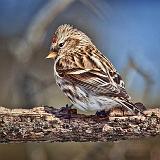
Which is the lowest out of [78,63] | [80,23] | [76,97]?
[76,97]

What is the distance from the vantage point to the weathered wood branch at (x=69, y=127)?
1.59 meters

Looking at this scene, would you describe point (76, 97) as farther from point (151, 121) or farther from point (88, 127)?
point (151, 121)

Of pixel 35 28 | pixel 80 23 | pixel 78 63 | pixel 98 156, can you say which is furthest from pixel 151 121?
pixel 80 23

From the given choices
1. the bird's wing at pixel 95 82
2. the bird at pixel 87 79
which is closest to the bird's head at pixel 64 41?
the bird at pixel 87 79

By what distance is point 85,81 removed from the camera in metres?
1.66

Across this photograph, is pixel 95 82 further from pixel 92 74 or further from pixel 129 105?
pixel 129 105

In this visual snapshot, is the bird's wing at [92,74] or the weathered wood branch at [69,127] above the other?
the bird's wing at [92,74]

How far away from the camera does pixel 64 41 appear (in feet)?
6.27

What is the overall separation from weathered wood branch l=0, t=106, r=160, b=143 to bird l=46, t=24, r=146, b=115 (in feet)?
0.14

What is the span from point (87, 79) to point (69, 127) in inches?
6.3

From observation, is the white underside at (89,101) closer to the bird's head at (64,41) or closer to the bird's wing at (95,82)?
the bird's wing at (95,82)

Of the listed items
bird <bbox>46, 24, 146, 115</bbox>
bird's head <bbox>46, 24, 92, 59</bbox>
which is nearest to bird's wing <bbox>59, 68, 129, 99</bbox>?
bird <bbox>46, 24, 146, 115</bbox>

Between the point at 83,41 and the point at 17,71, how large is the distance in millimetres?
399

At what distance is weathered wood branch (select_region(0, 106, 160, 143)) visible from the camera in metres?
1.59
